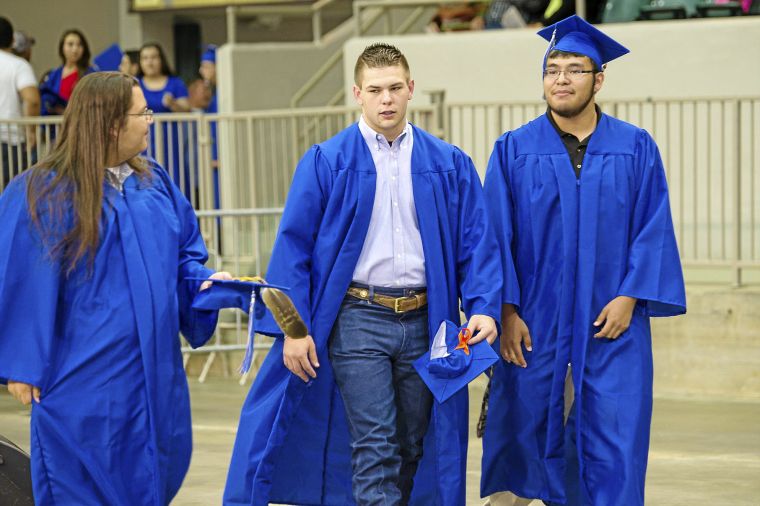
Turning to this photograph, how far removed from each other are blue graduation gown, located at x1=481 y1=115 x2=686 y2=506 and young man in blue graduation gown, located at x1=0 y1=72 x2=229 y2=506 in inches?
57.2

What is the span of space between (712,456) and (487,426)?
8.46 feet

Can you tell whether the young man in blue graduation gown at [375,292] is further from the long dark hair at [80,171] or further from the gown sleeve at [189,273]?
the long dark hair at [80,171]

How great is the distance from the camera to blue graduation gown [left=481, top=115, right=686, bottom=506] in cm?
575

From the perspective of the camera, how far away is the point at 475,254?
221 inches

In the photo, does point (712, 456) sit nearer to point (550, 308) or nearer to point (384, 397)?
point (550, 308)

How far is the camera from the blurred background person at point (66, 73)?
12.5 m

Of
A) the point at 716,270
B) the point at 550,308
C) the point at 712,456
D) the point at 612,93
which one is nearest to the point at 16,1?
the point at 612,93

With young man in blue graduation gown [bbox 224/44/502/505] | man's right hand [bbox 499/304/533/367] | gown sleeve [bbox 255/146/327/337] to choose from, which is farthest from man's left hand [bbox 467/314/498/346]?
gown sleeve [bbox 255/146/327/337]

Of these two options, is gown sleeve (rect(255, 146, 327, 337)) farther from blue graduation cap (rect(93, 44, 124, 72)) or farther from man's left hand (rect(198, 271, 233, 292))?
blue graduation cap (rect(93, 44, 124, 72))

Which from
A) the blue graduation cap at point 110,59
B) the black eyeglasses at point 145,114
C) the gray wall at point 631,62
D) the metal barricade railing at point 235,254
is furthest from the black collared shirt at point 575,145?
the blue graduation cap at point 110,59

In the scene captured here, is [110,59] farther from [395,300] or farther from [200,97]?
[395,300]

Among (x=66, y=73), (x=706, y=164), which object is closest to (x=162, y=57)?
(x=66, y=73)

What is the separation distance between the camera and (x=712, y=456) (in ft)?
26.8

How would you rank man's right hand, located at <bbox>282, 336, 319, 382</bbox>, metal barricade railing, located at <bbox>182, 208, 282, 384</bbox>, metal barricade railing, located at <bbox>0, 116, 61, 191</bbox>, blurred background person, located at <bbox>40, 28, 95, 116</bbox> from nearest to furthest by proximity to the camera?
man's right hand, located at <bbox>282, 336, 319, 382</bbox> < metal barricade railing, located at <bbox>182, 208, 282, 384</bbox> < metal barricade railing, located at <bbox>0, 116, 61, 191</bbox> < blurred background person, located at <bbox>40, 28, 95, 116</bbox>
